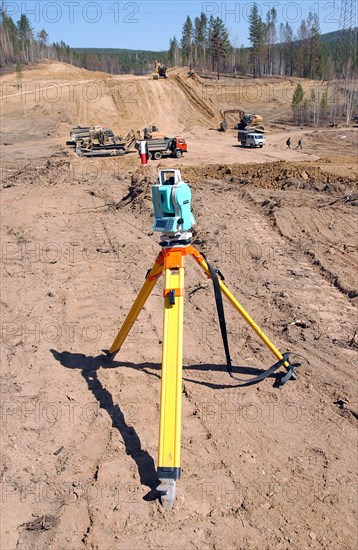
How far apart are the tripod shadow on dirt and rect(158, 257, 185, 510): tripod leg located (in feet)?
1.35

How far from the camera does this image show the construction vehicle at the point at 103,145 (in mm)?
25016

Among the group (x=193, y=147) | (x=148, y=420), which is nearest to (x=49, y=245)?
(x=148, y=420)

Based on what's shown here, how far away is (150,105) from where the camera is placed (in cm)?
→ 3906

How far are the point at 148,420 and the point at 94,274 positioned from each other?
4.28 meters

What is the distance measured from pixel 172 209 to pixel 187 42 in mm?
85382

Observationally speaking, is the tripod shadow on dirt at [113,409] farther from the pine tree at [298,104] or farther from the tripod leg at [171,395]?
the pine tree at [298,104]

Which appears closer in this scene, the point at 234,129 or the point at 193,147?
the point at 193,147

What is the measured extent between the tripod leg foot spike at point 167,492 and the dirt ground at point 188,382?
9cm

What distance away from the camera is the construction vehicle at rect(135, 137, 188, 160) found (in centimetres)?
2456

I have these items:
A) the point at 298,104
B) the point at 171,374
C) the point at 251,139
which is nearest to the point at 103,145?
the point at 251,139

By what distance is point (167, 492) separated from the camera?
3.97 metres

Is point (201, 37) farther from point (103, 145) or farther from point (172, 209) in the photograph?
point (172, 209)

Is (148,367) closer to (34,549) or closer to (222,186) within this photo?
(34,549)

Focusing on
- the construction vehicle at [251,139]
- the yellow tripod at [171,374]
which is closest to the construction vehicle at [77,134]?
the construction vehicle at [251,139]
